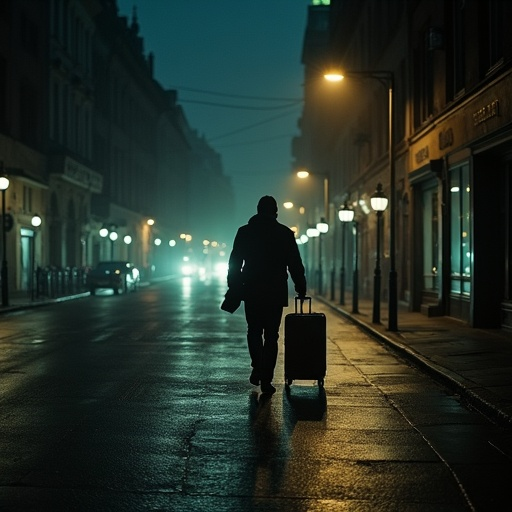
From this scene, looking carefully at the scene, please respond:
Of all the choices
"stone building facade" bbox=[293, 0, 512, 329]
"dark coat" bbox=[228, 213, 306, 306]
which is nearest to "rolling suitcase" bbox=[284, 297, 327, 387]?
"dark coat" bbox=[228, 213, 306, 306]

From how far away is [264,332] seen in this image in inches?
397

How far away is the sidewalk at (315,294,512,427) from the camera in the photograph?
9.73 meters

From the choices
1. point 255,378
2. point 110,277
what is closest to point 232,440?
point 255,378

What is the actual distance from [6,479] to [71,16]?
1918 inches

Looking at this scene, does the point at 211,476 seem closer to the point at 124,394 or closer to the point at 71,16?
the point at 124,394

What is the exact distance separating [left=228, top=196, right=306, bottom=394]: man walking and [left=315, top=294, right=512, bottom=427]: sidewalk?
2186mm

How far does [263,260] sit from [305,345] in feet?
3.42

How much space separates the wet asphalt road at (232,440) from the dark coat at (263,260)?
120cm

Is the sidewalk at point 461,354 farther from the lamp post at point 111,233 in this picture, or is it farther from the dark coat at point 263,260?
the lamp post at point 111,233

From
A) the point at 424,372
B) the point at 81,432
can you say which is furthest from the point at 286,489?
the point at 424,372

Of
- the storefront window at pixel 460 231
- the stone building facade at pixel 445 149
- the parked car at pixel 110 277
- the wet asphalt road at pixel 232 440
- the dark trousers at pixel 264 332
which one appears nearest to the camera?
the wet asphalt road at pixel 232 440

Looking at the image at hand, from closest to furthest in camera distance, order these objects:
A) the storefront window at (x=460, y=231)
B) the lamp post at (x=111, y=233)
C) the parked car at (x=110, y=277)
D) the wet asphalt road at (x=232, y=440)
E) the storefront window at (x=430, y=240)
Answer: the wet asphalt road at (x=232, y=440) < the storefront window at (x=460, y=231) < the storefront window at (x=430, y=240) < the parked car at (x=110, y=277) < the lamp post at (x=111, y=233)

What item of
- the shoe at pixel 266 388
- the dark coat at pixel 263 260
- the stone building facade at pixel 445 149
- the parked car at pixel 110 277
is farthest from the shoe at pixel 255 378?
the parked car at pixel 110 277

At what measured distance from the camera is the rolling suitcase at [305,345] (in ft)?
33.4
